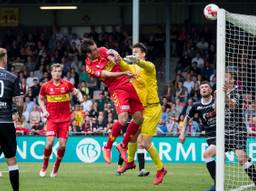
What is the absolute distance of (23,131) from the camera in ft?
83.7

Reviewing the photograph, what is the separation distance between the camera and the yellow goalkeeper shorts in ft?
52.1

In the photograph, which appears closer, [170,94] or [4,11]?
[170,94]

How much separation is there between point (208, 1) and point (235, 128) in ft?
65.4

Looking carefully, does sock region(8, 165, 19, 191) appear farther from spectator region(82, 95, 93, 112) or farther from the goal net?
spectator region(82, 95, 93, 112)

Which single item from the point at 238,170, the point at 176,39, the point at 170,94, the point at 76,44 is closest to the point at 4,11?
the point at 76,44

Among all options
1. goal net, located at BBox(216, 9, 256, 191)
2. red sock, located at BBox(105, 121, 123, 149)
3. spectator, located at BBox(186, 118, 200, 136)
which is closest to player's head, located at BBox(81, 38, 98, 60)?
red sock, located at BBox(105, 121, 123, 149)

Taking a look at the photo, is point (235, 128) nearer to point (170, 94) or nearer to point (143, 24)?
point (170, 94)

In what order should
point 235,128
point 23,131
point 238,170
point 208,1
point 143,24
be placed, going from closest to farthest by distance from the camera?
point 235,128, point 238,170, point 23,131, point 208,1, point 143,24

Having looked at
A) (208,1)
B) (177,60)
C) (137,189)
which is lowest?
(137,189)

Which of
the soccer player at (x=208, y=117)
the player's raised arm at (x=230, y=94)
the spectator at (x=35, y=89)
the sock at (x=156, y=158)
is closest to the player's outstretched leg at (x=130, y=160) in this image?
the sock at (x=156, y=158)

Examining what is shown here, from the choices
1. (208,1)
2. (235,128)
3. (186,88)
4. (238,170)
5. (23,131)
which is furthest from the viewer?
(208,1)

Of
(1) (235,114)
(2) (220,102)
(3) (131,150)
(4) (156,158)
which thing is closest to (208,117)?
(1) (235,114)

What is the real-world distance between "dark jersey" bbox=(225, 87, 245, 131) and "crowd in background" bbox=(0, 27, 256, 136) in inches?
427

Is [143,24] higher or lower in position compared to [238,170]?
higher
